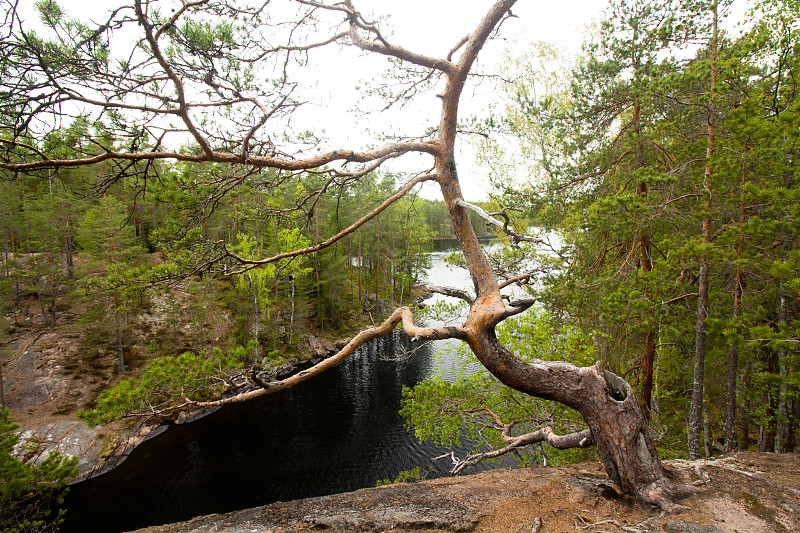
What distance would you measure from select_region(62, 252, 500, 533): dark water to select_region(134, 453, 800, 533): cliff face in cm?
355

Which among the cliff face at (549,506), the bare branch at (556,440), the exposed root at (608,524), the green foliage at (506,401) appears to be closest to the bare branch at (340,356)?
the cliff face at (549,506)

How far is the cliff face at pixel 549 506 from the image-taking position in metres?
2.70

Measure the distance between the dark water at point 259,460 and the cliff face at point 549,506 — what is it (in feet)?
11.6

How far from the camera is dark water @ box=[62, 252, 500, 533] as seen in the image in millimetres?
9438

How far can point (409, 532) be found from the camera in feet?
9.95

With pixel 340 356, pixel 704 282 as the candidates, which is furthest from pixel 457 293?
pixel 704 282

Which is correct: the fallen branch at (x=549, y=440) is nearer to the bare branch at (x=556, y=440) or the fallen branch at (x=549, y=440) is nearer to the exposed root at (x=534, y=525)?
the bare branch at (x=556, y=440)

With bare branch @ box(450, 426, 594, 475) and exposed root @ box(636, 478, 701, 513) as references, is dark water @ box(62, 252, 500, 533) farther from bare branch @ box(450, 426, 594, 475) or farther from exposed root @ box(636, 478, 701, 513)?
exposed root @ box(636, 478, 701, 513)

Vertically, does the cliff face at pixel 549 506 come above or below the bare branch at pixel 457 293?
below

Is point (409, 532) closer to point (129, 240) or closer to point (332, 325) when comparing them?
point (129, 240)

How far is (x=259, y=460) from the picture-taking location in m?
11.5

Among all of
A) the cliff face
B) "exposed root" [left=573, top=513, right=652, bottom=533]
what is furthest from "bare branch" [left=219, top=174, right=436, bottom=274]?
"exposed root" [left=573, top=513, right=652, bottom=533]

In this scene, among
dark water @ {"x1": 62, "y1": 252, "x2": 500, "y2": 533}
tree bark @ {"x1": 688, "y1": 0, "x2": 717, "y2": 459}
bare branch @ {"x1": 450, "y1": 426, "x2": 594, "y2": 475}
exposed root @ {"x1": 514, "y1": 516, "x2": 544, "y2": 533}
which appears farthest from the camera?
dark water @ {"x1": 62, "y1": 252, "x2": 500, "y2": 533}

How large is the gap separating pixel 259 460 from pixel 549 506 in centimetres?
1125
